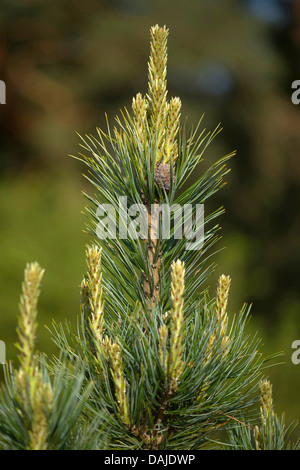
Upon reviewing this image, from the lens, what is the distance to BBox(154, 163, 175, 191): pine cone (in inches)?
27.2

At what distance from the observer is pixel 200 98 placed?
3744 millimetres

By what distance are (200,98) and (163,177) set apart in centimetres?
319

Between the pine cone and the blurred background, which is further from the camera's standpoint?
the blurred background

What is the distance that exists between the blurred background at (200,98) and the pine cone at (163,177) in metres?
2.81

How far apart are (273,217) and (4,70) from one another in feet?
6.77

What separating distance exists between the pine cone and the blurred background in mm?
2809

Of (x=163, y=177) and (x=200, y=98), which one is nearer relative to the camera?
(x=163, y=177)

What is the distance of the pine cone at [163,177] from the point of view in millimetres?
691

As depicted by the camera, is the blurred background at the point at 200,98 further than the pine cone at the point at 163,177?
Yes

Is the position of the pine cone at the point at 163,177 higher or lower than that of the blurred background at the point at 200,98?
lower

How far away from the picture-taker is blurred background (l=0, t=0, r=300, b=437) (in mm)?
3604

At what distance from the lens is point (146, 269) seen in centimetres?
69

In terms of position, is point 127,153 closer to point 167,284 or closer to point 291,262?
point 167,284

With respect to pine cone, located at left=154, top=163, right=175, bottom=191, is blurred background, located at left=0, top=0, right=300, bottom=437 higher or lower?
higher
